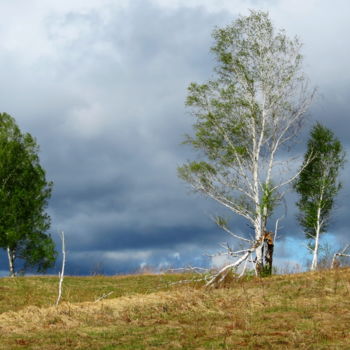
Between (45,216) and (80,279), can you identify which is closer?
(80,279)

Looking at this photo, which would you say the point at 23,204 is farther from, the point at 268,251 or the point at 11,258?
the point at 268,251

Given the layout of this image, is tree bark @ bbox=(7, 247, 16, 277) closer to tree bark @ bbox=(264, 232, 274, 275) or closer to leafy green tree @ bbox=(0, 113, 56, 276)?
leafy green tree @ bbox=(0, 113, 56, 276)

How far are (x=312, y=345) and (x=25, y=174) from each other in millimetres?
33453

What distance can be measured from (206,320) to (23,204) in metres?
28.5

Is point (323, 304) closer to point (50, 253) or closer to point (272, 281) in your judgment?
point (272, 281)

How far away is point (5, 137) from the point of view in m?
43.8

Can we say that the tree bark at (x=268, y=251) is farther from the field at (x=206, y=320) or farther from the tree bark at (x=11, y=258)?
the tree bark at (x=11, y=258)

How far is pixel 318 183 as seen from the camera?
129 ft

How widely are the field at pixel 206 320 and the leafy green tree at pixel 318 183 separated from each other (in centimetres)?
1597

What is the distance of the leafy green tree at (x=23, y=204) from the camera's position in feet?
134

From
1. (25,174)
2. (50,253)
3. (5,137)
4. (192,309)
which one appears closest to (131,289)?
(192,309)

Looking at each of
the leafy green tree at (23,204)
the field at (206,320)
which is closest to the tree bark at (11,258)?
the leafy green tree at (23,204)

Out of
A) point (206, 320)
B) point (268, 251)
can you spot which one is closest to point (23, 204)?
point (268, 251)

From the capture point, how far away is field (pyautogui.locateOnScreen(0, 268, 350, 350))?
13.2 m
